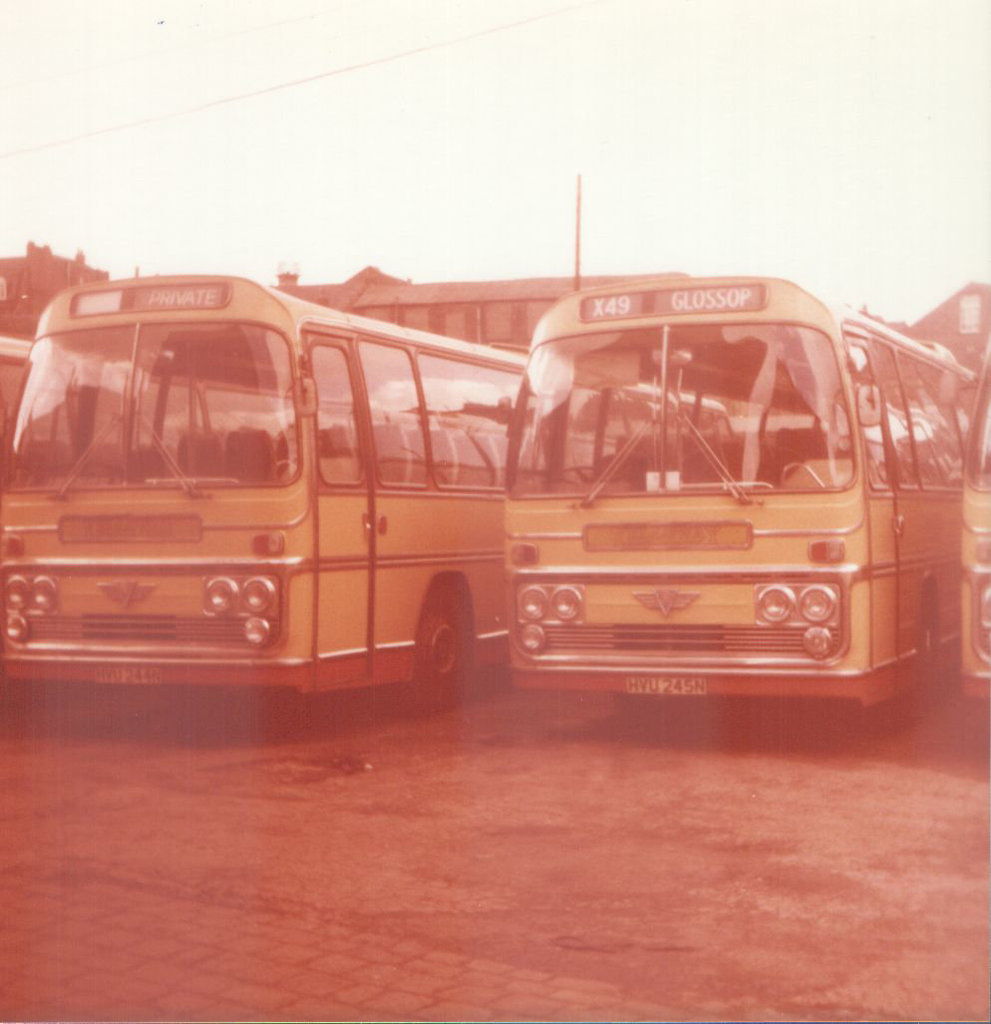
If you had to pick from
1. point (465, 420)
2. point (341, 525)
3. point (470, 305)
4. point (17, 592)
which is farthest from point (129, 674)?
point (470, 305)

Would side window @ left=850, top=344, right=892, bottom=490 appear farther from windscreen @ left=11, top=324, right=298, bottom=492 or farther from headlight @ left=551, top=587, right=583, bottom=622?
windscreen @ left=11, top=324, right=298, bottom=492

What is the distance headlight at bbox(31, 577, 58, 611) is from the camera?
11.3 meters

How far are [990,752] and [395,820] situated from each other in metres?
3.78

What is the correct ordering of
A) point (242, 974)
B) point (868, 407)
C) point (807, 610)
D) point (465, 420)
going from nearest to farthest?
1. point (242, 974)
2. point (807, 610)
3. point (868, 407)
4. point (465, 420)

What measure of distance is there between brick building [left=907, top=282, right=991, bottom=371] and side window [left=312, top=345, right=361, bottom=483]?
3864mm

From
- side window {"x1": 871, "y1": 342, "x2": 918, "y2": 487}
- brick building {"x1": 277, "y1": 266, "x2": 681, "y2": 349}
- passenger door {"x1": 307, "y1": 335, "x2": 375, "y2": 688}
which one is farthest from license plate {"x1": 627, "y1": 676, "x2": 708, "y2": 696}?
brick building {"x1": 277, "y1": 266, "x2": 681, "y2": 349}

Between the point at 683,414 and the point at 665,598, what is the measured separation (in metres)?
1.12

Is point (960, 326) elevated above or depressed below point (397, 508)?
above

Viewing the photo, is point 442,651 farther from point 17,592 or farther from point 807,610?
point 807,610

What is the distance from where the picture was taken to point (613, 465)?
10805 millimetres

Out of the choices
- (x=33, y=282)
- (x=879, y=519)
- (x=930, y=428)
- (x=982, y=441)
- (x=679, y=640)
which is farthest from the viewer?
(x=33, y=282)

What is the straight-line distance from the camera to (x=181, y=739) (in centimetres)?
1141

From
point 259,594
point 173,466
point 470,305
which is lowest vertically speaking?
point 259,594

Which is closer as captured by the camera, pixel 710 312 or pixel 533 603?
pixel 710 312
